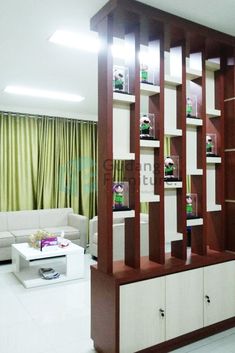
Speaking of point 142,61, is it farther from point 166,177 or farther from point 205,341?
point 205,341

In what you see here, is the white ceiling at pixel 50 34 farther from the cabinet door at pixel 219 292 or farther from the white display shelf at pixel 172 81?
the cabinet door at pixel 219 292

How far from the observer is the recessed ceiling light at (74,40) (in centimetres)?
289

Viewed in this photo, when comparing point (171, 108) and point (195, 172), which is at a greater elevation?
point (171, 108)

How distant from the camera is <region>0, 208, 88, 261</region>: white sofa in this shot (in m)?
5.52

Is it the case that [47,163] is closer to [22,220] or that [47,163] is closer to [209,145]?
[22,220]

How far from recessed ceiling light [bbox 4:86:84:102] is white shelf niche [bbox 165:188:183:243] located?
2976mm

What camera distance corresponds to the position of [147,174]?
2.65m

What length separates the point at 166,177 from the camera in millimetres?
2750

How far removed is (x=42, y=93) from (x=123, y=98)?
2930 mm

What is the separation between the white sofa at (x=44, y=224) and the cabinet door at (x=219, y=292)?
3262 millimetres

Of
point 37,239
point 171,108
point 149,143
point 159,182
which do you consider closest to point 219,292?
point 159,182

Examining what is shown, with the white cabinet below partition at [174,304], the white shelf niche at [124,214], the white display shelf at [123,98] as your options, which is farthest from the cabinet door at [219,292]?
the white display shelf at [123,98]

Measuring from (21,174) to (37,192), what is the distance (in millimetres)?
481

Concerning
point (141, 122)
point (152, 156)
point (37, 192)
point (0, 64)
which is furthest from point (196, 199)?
point (37, 192)
